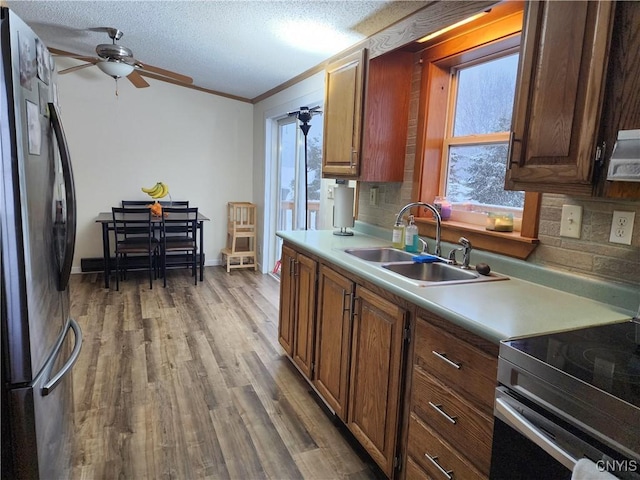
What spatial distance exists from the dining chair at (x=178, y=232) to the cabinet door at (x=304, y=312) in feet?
8.25

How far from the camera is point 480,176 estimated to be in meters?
2.22

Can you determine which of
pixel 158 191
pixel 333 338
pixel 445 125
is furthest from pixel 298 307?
pixel 158 191

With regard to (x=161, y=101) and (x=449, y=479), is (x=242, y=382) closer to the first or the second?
(x=449, y=479)

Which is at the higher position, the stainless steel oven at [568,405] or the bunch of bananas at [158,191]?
the bunch of bananas at [158,191]

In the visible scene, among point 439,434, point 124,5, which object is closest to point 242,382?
point 439,434

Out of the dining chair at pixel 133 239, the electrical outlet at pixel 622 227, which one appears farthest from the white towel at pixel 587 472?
the dining chair at pixel 133 239

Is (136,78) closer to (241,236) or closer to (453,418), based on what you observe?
(241,236)

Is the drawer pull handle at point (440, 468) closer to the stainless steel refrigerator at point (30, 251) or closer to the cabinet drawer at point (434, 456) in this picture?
the cabinet drawer at point (434, 456)

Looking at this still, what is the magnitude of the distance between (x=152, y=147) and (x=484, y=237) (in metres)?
4.56

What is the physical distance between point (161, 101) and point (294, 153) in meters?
1.89

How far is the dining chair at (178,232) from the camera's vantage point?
15.2ft

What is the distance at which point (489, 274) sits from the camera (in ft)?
5.95

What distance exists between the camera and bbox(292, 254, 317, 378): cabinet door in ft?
7.75

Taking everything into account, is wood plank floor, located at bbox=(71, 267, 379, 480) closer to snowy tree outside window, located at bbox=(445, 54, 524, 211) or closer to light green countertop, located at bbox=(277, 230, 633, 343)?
light green countertop, located at bbox=(277, 230, 633, 343)
